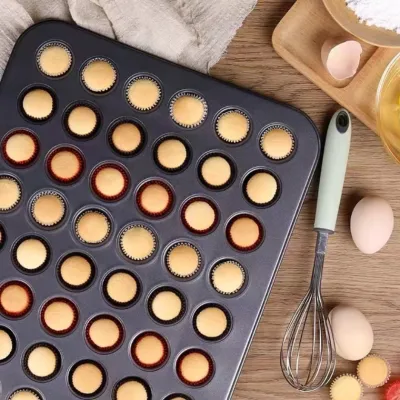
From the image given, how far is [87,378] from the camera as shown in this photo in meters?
0.83

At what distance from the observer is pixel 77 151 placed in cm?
84

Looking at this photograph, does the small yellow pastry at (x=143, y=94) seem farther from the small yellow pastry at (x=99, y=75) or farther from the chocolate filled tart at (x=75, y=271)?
the chocolate filled tart at (x=75, y=271)

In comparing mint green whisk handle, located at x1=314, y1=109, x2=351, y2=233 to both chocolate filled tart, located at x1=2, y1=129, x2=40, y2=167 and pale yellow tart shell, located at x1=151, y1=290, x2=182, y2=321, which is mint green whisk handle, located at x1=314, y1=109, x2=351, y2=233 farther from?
chocolate filled tart, located at x1=2, y1=129, x2=40, y2=167

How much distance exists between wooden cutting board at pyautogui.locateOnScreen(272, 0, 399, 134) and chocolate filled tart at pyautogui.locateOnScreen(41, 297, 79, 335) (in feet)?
1.21

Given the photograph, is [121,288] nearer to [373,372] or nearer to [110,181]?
[110,181]

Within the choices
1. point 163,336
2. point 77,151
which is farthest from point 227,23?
point 163,336

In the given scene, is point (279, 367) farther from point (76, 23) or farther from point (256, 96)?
point (76, 23)

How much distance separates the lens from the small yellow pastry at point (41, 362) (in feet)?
2.70

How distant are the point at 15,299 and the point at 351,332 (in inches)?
14.7

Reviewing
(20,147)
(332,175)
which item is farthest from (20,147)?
(332,175)

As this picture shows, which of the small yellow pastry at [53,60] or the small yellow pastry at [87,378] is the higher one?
the small yellow pastry at [53,60]

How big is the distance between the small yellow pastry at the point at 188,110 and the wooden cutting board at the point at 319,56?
0.37ft

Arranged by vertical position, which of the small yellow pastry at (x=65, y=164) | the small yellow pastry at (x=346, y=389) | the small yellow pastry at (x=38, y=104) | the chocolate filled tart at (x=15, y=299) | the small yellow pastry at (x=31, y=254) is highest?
the small yellow pastry at (x=38, y=104)

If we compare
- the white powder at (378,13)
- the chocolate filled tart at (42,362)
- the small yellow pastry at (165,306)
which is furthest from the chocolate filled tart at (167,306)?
the white powder at (378,13)
